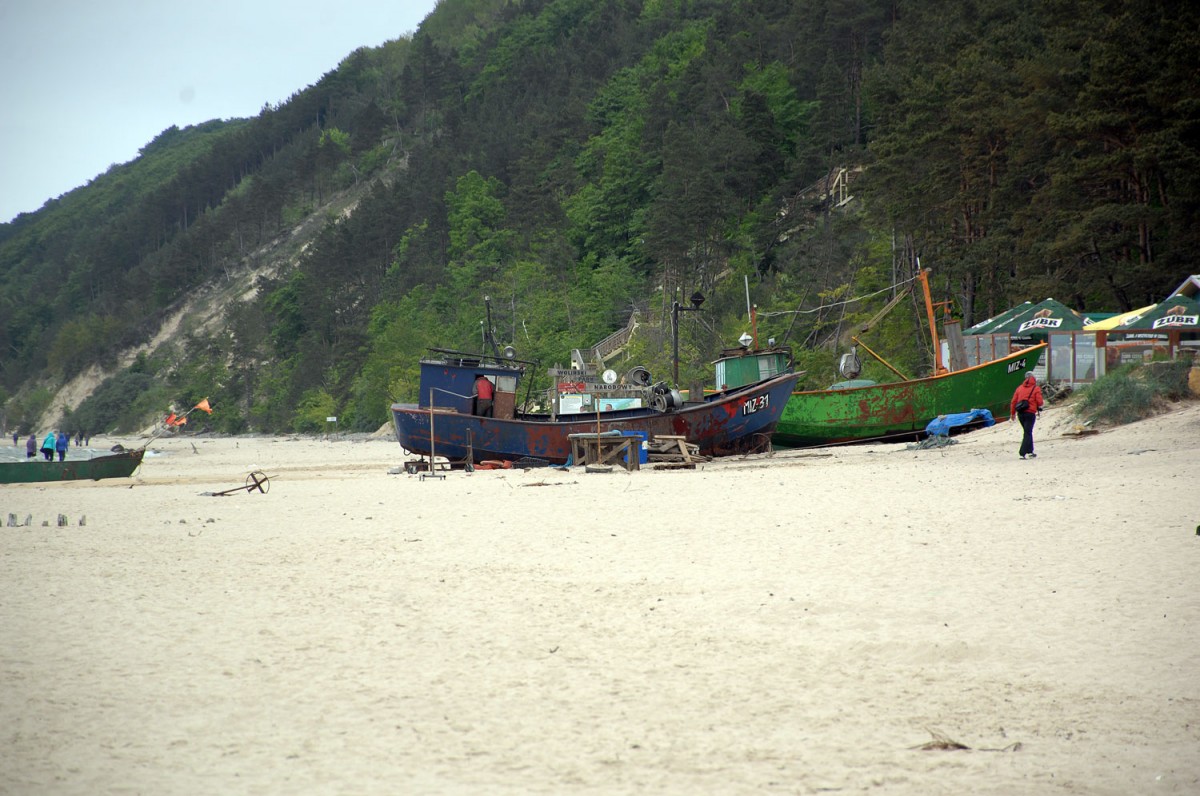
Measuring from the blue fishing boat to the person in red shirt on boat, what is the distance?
4 cm

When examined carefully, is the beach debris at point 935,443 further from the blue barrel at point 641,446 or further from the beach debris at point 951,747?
the beach debris at point 951,747

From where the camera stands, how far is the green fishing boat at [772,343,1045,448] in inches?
978

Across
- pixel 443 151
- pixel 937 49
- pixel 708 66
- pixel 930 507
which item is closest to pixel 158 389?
pixel 443 151

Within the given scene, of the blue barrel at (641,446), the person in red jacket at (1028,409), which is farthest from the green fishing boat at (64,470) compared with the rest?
the person in red jacket at (1028,409)

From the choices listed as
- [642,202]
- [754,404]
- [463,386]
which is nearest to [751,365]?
[754,404]

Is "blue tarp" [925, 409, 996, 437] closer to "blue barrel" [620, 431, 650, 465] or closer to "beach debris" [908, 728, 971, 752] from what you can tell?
"blue barrel" [620, 431, 650, 465]

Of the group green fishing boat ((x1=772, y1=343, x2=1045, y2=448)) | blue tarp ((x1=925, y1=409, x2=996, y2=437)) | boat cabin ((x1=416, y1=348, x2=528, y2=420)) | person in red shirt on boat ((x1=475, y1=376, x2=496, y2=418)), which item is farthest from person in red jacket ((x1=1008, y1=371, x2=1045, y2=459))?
person in red shirt on boat ((x1=475, y1=376, x2=496, y2=418))

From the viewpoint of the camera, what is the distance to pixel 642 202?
7056cm

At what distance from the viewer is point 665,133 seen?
64375 millimetres

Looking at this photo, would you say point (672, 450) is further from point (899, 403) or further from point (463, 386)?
point (463, 386)

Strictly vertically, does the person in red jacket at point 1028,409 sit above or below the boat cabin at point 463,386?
below

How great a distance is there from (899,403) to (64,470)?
83.7 feet

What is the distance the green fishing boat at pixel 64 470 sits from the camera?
28.8 m

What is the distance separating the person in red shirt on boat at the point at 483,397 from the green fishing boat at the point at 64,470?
37.5 feet
